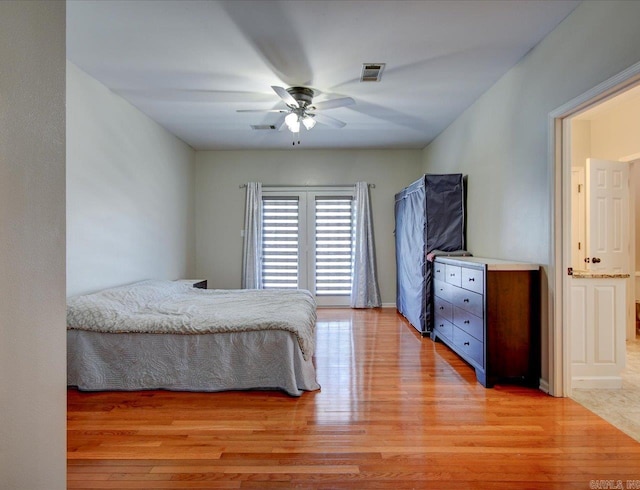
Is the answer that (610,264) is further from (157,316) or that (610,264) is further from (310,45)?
(157,316)

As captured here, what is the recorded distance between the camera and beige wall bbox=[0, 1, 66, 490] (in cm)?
100

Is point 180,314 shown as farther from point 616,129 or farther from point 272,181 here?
point 616,129

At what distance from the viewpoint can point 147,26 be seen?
2592 mm

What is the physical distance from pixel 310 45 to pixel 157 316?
7.96 ft

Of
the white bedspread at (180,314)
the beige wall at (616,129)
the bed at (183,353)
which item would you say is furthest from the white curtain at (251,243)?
the beige wall at (616,129)

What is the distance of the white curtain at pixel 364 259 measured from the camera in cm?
610

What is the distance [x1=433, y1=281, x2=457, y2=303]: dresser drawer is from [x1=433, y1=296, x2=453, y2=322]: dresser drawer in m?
0.04

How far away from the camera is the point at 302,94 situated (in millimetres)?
3676

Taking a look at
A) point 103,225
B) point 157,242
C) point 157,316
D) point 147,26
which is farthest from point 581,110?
point 157,242

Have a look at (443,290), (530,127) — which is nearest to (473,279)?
(443,290)

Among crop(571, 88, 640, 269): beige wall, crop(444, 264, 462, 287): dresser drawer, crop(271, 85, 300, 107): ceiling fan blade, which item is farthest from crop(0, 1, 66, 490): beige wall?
crop(571, 88, 640, 269): beige wall

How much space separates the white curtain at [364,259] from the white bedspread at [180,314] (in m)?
2.43

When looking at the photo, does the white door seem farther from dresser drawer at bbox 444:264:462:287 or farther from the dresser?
the dresser

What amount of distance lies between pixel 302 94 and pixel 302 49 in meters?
0.74
